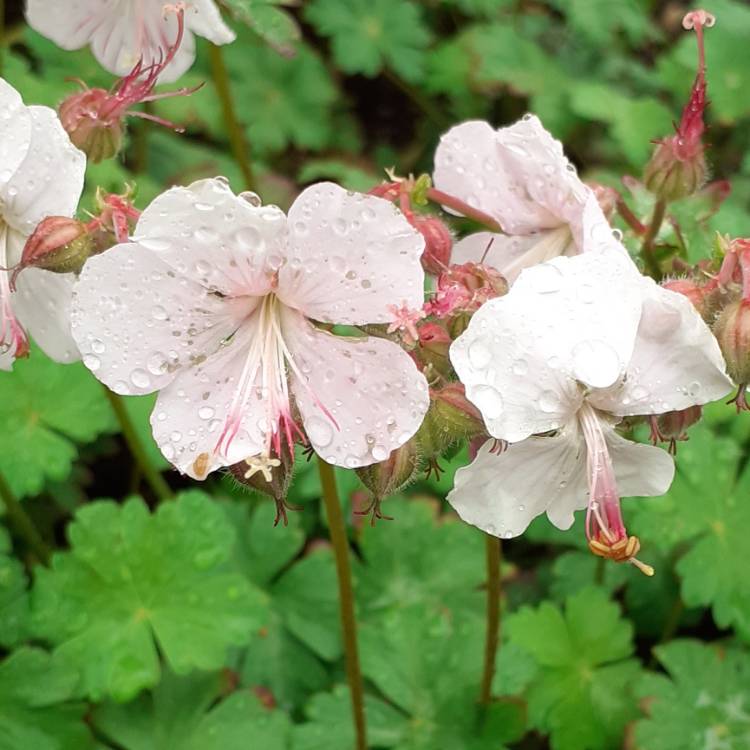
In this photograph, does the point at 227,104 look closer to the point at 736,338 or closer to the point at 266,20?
the point at 266,20

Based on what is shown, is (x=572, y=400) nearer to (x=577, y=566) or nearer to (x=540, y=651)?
(x=540, y=651)

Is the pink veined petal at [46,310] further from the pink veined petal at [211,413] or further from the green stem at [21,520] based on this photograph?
the green stem at [21,520]

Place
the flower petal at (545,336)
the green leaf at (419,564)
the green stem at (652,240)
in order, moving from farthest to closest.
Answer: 1. the green leaf at (419,564)
2. the green stem at (652,240)
3. the flower petal at (545,336)

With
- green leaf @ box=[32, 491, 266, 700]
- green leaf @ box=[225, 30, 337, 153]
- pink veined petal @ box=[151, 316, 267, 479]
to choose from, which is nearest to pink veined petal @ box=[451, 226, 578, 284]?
pink veined petal @ box=[151, 316, 267, 479]

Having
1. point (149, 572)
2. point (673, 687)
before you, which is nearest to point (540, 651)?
point (673, 687)

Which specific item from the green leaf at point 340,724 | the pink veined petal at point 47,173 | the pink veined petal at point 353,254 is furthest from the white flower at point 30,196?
the green leaf at point 340,724

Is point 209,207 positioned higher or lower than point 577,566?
higher

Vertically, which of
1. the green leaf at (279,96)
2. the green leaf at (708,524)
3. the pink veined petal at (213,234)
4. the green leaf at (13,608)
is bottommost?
the green leaf at (13,608)
